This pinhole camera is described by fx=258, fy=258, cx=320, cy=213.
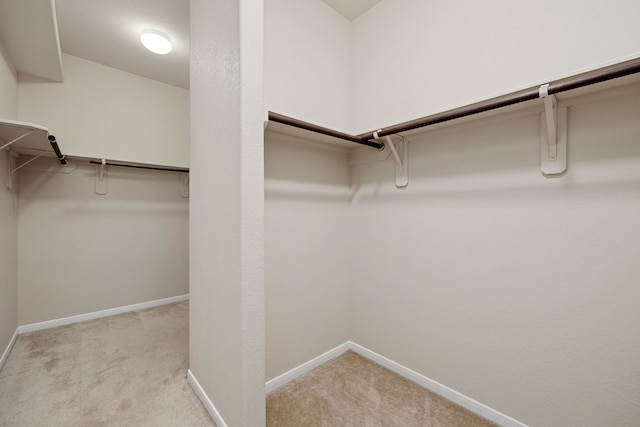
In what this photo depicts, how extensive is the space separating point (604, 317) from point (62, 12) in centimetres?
380

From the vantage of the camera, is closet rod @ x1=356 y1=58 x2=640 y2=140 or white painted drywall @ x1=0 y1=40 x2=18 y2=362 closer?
closet rod @ x1=356 y1=58 x2=640 y2=140

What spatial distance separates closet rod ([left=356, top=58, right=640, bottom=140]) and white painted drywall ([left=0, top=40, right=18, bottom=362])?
274 centimetres

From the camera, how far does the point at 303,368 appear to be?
5.91 ft

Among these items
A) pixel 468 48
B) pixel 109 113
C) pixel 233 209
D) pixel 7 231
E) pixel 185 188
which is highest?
→ pixel 109 113

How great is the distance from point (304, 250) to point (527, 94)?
57.2 inches

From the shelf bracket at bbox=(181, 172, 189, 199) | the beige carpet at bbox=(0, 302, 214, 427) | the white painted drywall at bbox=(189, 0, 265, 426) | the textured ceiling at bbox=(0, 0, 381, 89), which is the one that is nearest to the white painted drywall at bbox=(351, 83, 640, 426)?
the white painted drywall at bbox=(189, 0, 265, 426)

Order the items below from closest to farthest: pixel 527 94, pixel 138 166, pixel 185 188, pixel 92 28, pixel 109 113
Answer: pixel 527 94
pixel 92 28
pixel 109 113
pixel 138 166
pixel 185 188

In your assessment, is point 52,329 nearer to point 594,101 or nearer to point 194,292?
point 194,292

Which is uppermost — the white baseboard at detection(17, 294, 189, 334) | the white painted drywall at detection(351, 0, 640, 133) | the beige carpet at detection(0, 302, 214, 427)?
the white painted drywall at detection(351, 0, 640, 133)

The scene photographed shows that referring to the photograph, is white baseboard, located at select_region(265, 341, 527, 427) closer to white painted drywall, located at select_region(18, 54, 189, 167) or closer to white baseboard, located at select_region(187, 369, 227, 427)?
white baseboard, located at select_region(187, 369, 227, 427)

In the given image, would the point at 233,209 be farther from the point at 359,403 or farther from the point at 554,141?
the point at 554,141

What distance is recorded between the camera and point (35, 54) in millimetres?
1939

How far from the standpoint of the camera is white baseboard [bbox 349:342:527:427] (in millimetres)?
1354

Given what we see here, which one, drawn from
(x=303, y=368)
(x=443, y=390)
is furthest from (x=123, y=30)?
(x=443, y=390)
